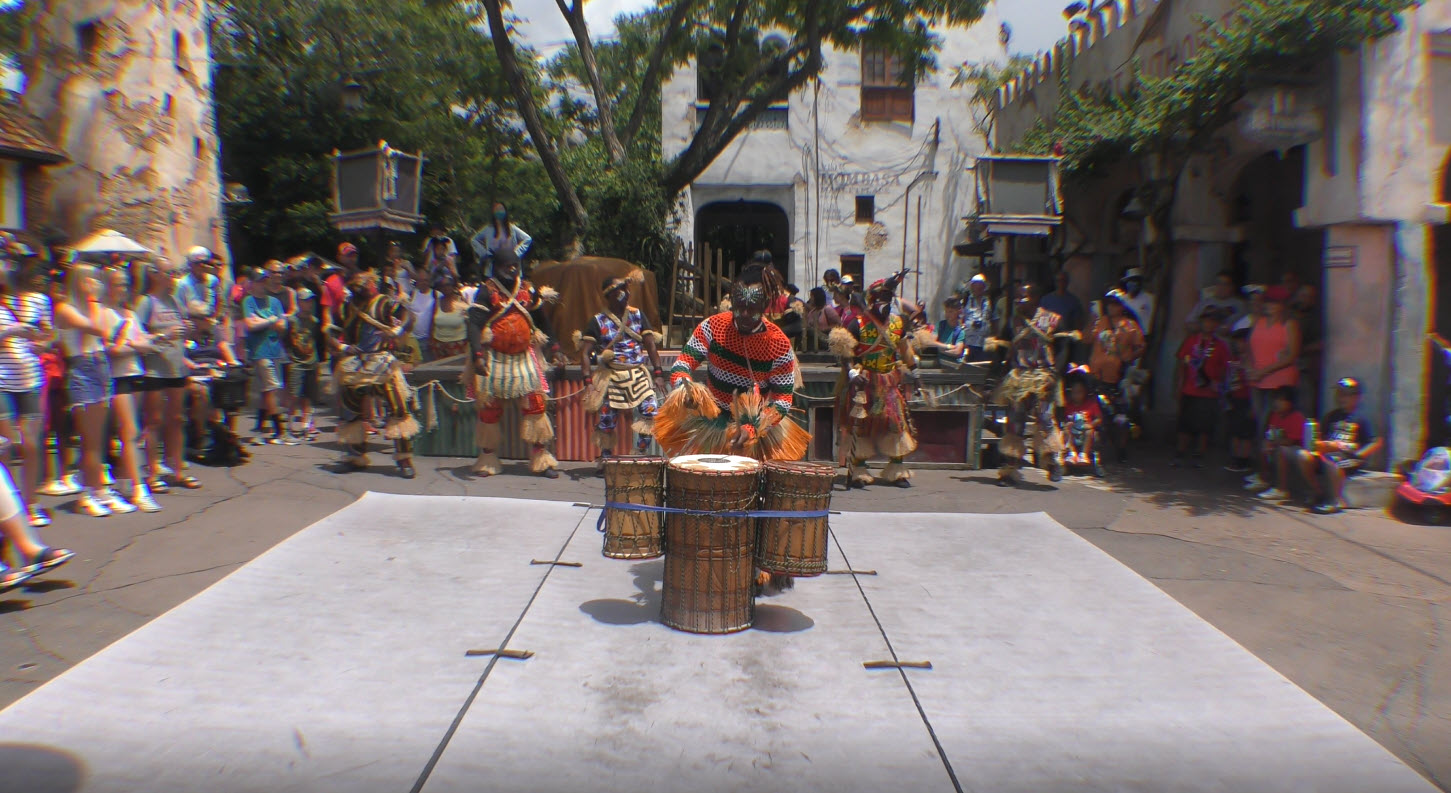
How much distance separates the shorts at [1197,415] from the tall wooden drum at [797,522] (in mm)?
6691

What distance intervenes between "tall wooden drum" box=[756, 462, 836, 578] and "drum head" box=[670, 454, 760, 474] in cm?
13

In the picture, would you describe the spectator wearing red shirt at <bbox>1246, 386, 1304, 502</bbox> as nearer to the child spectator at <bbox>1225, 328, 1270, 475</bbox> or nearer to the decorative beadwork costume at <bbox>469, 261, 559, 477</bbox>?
the child spectator at <bbox>1225, 328, 1270, 475</bbox>

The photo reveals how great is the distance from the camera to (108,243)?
9172 mm

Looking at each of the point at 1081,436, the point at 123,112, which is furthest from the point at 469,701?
the point at 123,112

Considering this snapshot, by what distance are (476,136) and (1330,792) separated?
2140 cm

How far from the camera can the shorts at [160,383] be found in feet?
23.1

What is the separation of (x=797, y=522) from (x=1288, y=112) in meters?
6.87

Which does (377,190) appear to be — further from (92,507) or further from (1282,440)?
(1282,440)

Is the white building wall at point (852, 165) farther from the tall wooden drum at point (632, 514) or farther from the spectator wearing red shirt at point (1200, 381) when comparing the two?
the tall wooden drum at point (632, 514)

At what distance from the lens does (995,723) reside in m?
3.72

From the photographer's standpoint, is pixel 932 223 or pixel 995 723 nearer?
pixel 995 723

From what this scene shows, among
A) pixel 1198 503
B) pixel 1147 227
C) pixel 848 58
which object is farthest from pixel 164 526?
pixel 848 58

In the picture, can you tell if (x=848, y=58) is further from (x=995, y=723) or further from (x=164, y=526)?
(x=995, y=723)

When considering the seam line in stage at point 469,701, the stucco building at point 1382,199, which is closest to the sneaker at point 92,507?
the seam line in stage at point 469,701
